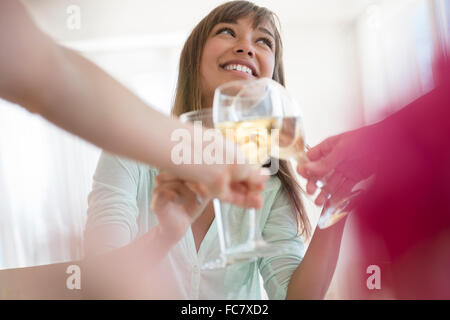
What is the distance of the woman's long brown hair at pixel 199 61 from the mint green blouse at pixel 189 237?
0.08 feet

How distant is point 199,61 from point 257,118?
0.41m

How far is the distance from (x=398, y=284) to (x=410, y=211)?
0.37ft

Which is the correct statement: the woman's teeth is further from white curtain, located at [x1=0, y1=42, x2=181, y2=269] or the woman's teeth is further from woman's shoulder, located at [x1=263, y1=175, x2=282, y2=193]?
white curtain, located at [x1=0, y1=42, x2=181, y2=269]

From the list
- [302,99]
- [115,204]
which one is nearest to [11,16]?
[115,204]

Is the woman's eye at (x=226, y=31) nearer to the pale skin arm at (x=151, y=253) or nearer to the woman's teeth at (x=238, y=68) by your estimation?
the woman's teeth at (x=238, y=68)

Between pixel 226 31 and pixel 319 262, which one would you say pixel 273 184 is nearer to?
pixel 319 262

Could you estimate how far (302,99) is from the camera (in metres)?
1.22

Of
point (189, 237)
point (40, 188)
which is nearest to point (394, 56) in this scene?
point (189, 237)

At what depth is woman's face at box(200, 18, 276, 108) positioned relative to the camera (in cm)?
72

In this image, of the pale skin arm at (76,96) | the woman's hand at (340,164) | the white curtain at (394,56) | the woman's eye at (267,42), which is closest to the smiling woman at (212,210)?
the woman's eye at (267,42)
